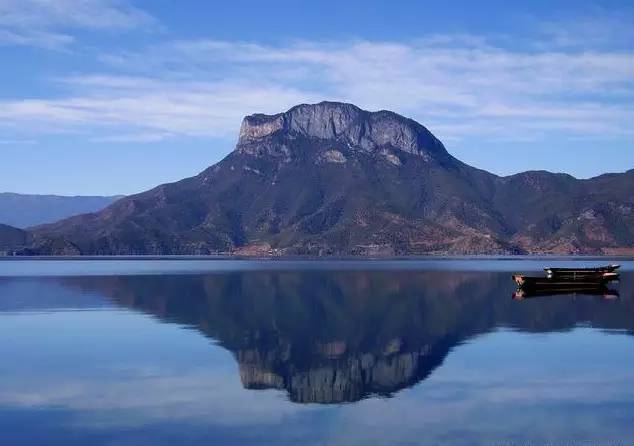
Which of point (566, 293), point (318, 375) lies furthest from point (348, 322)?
Result: point (566, 293)

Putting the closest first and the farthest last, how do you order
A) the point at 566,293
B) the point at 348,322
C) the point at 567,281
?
the point at 348,322 < the point at 566,293 < the point at 567,281

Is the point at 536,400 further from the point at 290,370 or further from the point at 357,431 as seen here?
the point at 290,370

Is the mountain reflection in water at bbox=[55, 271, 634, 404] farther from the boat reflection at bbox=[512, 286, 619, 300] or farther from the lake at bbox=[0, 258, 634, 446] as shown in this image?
the boat reflection at bbox=[512, 286, 619, 300]

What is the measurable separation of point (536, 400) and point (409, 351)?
18141mm

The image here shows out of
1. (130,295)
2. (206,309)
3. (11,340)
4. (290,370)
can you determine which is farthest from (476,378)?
(130,295)

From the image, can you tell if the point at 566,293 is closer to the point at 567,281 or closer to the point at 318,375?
the point at 567,281

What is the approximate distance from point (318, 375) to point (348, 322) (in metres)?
30.6

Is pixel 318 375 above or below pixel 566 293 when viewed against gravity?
below

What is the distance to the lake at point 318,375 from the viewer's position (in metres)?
34.2

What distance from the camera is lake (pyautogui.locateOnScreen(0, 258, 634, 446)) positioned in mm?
34156

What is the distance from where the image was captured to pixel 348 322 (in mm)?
78000

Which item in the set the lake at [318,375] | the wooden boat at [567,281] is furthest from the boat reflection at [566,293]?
the lake at [318,375]

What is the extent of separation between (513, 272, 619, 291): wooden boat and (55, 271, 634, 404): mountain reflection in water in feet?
10.2

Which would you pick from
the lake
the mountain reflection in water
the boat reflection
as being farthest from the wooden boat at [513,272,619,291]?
the lake
